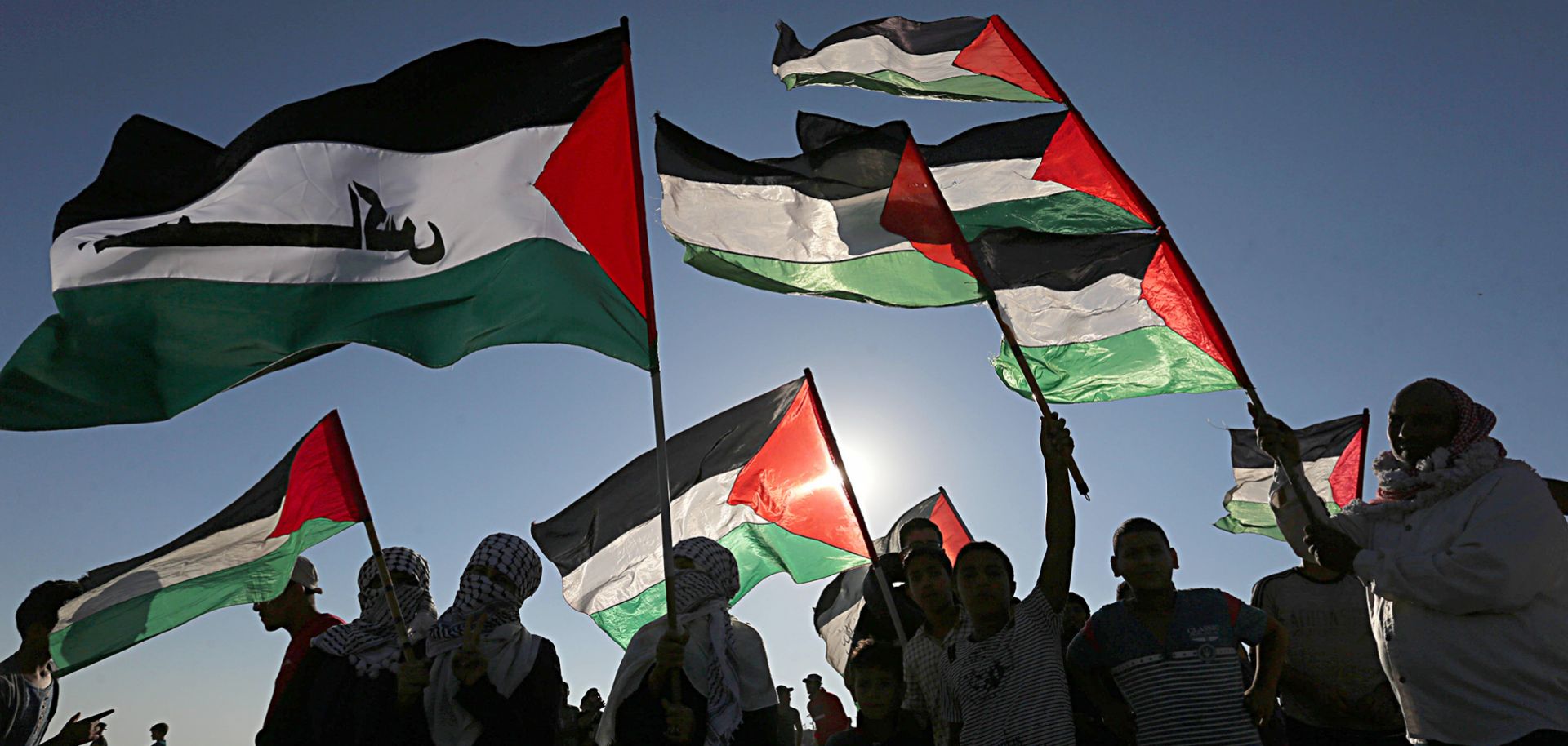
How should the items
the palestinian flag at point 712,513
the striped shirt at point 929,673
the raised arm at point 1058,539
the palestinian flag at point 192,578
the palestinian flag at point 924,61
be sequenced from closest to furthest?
the raised arm at point 1058,539, the striped shirt at point 929,673, the palestinian flag at point 192,578, the palestinian flag at point 924,61, the palestinian flag at point 712,513

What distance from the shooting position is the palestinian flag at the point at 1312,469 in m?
9.79

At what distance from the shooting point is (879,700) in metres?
5.15

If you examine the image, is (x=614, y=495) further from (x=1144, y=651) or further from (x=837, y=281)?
(x=1144, y=651)

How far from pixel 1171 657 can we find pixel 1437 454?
47.5 inches

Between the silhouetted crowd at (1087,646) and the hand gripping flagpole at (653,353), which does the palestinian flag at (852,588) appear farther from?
the hand gripping flagpole at (653,353)

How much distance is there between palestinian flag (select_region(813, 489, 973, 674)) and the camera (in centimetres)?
917

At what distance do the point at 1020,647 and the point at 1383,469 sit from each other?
157 cm

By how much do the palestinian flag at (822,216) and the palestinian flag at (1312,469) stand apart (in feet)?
11.6

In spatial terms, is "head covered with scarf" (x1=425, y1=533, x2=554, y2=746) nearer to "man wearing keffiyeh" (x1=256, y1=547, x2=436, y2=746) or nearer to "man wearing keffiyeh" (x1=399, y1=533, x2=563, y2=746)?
"man wearing keffiyeh" (x1=399, y1=533, x2=563, y2=746)

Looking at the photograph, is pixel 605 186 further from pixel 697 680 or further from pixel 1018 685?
pixel 1018 685

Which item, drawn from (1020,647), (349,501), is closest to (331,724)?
(349,501)

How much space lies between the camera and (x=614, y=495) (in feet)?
28.0

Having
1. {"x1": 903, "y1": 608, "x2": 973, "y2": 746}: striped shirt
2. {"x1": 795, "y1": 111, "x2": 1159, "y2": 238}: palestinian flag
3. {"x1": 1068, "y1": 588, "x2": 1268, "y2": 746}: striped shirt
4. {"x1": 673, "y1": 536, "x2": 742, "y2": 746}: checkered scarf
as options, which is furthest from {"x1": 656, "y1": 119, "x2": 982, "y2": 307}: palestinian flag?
{"x1": 1068, "y1": 588, "x2": 1268, "y2": 746}: striped shirt

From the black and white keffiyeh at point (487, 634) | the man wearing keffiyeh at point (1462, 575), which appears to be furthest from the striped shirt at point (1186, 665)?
the black and white keffiyeh at point (487, 634)
